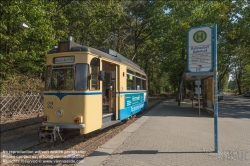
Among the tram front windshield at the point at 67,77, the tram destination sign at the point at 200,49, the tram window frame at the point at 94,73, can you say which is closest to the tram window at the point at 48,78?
the tram front windshield at the point at 67,77

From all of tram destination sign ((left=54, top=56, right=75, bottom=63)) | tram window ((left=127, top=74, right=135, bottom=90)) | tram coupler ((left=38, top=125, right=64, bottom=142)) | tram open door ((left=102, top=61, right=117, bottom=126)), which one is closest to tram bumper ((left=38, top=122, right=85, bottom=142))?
tram coupler ((left=38, top=125, right=64, bottom=142))

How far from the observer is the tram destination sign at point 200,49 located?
6.58m

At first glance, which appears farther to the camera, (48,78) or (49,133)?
(48,78)

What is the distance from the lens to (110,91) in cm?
897

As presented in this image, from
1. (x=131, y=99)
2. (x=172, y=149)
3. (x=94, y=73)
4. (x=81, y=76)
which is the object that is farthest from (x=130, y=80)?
(x=172, y=149)

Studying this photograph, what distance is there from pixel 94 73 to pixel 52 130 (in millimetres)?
2143

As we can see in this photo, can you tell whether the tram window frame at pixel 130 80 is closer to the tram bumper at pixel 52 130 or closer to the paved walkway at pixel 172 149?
the paved walkway at pixel 172 149

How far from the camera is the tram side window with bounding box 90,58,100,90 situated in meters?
6.81

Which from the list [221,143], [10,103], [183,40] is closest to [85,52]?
[221,143]

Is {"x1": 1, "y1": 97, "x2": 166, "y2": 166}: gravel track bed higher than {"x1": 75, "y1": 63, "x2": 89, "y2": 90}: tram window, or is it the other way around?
{"x1": 75, "y1": 63, "x2": 89, "y2": 90}: tram window

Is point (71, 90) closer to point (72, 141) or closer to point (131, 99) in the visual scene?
point (72, 141)

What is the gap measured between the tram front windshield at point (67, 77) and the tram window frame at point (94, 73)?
0.24m

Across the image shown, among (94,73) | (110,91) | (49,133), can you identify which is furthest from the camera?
(110,91)

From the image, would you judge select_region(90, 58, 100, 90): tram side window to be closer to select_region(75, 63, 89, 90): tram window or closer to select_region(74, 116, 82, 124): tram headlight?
select_region(75, 63, 89, 90): tram window
